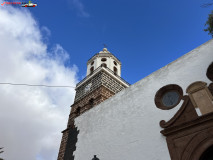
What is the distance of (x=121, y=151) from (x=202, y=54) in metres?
3.95

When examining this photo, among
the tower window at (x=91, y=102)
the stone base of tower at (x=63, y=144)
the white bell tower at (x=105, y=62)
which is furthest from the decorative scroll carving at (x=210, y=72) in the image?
the white bell tower at (x=105, y=62)

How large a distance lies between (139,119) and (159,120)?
765 mm

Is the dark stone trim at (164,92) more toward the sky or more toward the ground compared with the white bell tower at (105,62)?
more toward the ground

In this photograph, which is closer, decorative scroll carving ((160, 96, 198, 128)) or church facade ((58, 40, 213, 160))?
church facade ((58, 40, 213, 160))

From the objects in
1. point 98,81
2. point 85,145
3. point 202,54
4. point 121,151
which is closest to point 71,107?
point 98,81

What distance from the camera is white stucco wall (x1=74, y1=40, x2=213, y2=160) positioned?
18.1 feet

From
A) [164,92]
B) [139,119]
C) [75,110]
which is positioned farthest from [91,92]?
[164,92]

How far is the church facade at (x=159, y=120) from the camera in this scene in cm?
478

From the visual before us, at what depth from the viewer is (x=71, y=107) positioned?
42.1ft

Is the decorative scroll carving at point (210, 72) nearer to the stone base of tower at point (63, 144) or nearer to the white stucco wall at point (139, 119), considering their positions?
the white stucco wall at point (139, 119)

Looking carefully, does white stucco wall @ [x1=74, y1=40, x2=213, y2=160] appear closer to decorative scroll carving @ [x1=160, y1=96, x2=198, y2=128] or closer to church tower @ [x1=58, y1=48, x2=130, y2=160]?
decorative scroll carving @ [x1=160, y1=96, x2=198, y2=128]

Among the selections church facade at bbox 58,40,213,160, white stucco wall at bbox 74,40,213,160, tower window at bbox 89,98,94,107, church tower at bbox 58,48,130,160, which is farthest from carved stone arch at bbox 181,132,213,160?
tower window at bbox 89,98,94,107

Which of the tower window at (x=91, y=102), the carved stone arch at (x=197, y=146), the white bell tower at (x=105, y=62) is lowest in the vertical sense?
the carved stone arch at (x=197, y=146)

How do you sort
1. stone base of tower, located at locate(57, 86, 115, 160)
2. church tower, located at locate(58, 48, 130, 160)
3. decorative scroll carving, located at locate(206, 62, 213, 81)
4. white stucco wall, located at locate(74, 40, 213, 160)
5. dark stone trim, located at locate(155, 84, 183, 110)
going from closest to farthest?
decorative scroll carving, located at locate(206, 62, 213, 81) → white stucco wall, located at locate(74, 40, 213, 160) → dark stone trim, located at locate(155, 84, 183, 110) → stone base of tower, located at locate(57, 86, 115, 160) → church tower, located at locate(58, 48, 130, 160)
